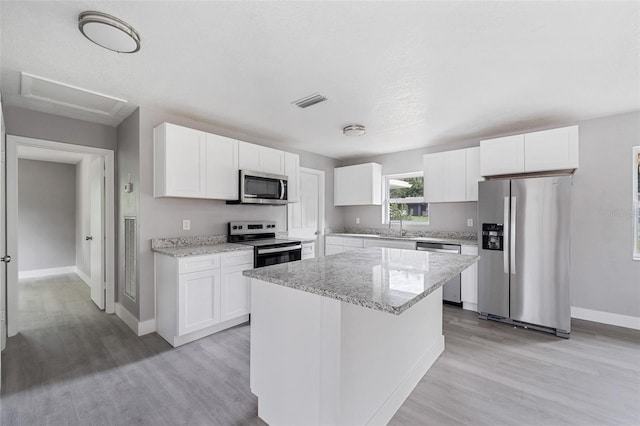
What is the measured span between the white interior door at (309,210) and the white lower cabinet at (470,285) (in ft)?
8.07

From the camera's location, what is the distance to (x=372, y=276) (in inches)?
64.4

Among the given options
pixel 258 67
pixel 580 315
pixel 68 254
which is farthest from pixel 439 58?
pixel 68 254

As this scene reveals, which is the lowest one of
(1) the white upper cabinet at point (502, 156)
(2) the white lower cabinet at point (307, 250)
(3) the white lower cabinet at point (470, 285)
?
(3) the white lower cabinet at point (470, 285)

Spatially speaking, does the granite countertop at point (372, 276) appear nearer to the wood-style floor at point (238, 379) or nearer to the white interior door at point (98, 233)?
the wood-style floor at point (238, 379)

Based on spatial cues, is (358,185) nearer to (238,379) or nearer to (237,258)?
(237,258)

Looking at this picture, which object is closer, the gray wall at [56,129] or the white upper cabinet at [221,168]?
the gray wall at [56,129]

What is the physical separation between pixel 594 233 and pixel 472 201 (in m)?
1.34

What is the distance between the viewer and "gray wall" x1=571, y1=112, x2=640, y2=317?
10.4 ft

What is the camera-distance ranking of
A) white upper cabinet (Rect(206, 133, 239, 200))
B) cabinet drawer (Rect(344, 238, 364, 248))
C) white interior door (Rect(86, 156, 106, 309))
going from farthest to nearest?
cabinet drawer (Rect(344, 238, 364, 248)), white interior door (Rect(86, 156, 106, 309)), white upper cabinet (Rect(206, 133, 239, 200))

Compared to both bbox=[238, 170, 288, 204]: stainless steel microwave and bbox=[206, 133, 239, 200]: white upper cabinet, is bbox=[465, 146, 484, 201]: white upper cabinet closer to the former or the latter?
bbox=[238, 170, 288, 204]: stainless steel microwave

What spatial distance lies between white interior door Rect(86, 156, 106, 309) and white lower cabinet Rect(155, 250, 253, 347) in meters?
1.28

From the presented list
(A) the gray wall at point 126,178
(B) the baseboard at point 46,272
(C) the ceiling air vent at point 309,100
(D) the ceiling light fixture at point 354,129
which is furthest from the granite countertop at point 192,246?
(B) the baseboard at point 46,272

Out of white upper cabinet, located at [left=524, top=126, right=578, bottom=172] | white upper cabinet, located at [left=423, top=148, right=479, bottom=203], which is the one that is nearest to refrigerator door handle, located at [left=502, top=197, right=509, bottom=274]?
white upper cabinet, located at [left=524, top=126, right=578, bottom=172]

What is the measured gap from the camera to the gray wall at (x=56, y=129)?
292 cm
